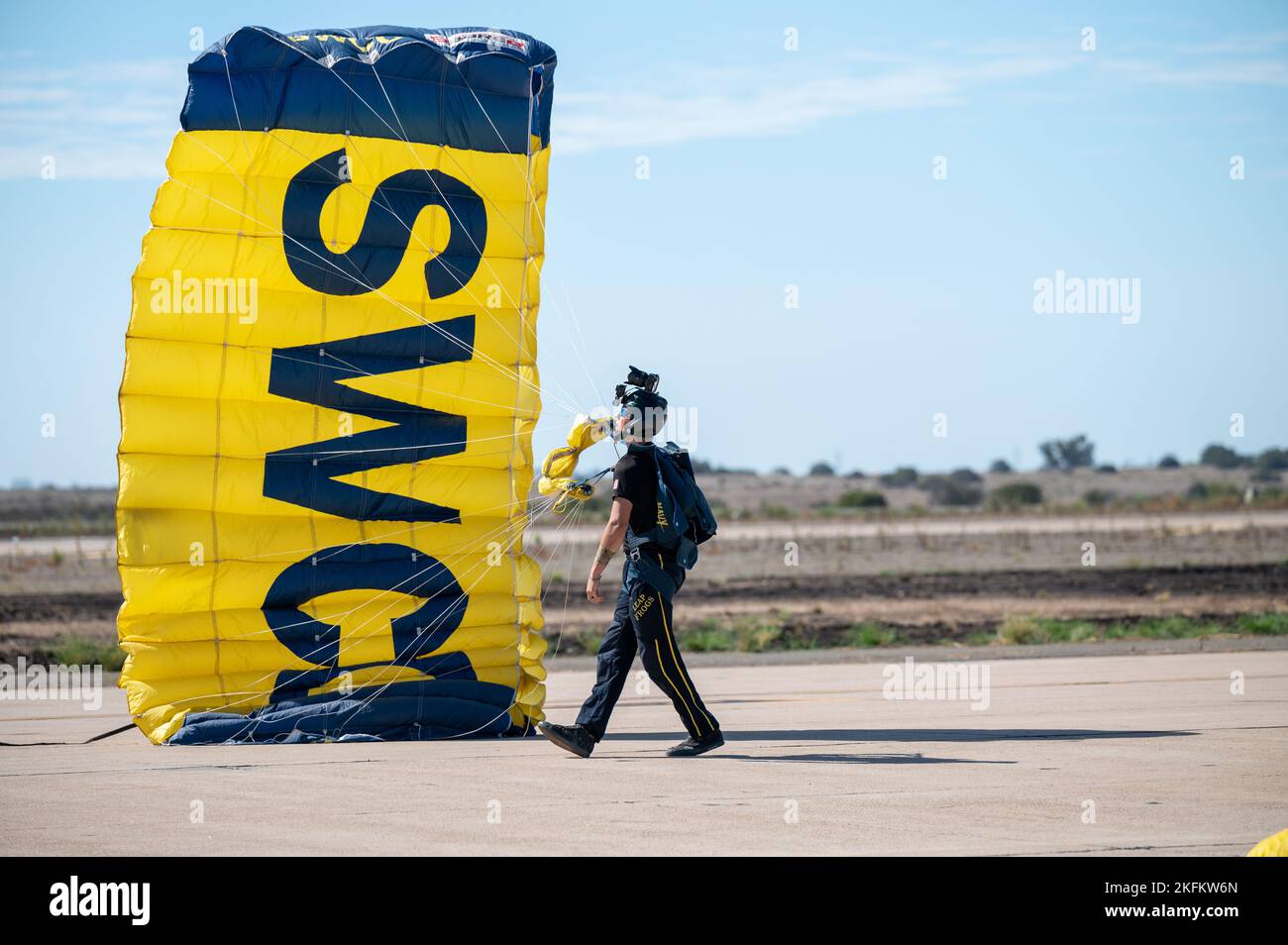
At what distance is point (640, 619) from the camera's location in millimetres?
9742

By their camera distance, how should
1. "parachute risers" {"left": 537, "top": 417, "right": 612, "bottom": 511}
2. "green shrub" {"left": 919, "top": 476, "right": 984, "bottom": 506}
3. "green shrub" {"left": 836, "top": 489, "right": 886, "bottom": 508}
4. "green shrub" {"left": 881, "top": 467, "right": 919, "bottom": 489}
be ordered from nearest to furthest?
"parachute risers" {"left": 537, "top": 417, "right": 612, "bottom": 511}
"green shrub" {"left": 836, "top": 489, "right": 886, "bottom": 508}
"green shrub" {"left": 919, "top": 476, "right": 984, "bottom": 506}
"green shrub" {"left": 881, "top": 467, "right": 919, "bottom": 489}

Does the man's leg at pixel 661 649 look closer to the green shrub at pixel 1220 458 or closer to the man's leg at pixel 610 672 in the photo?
the man's leg at pixel 610 672

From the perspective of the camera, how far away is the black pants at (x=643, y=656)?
975 centimetres

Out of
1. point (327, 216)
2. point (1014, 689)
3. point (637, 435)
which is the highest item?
point (327, 216)

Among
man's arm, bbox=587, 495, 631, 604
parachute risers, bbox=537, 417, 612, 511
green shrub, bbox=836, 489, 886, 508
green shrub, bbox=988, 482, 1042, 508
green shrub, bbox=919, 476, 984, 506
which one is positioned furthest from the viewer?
green shrub, bbox=919, 476, 984, 506

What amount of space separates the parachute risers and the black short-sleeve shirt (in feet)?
2.11

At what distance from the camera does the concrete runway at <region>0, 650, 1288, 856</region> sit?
23.2ft

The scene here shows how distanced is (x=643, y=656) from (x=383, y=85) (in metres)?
4.41

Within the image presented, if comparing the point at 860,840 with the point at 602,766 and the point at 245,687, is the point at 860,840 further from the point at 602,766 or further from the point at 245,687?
the point at 245,687


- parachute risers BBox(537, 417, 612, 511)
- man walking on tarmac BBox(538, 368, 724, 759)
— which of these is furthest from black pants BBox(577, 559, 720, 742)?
parachute risers BBox(537, 417, 612, 511)

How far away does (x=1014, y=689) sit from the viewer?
14.3 m

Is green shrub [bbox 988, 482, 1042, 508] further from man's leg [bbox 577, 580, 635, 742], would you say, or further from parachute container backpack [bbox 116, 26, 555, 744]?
man's leg [bbox 577, 580, 635, 742]
